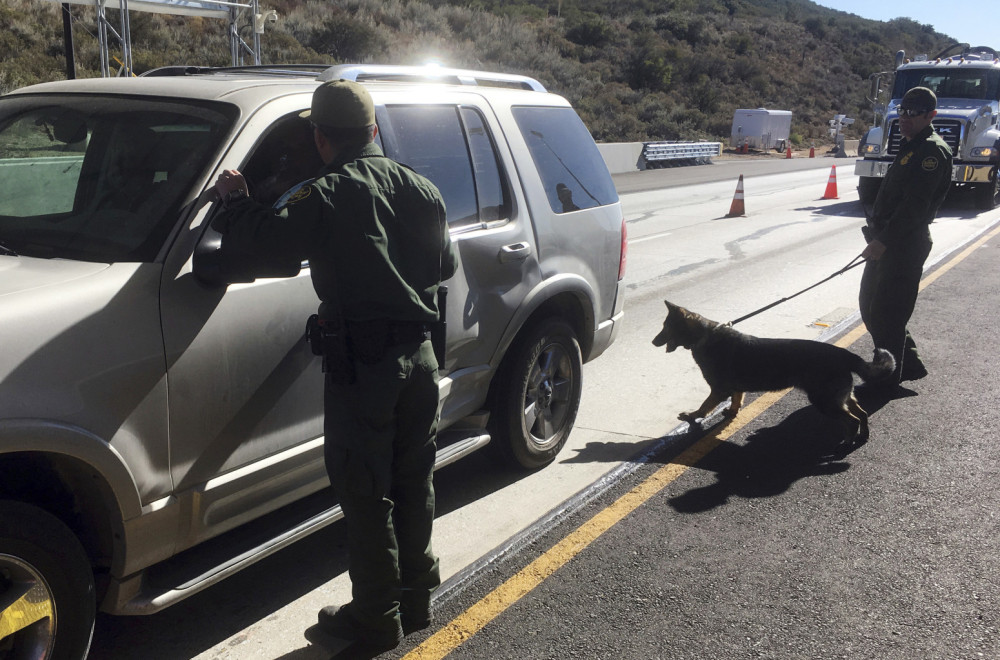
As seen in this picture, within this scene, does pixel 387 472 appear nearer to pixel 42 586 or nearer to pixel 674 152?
pixel 42 586

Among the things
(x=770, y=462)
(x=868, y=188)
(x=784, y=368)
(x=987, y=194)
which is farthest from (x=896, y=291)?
(x=987, y=194)

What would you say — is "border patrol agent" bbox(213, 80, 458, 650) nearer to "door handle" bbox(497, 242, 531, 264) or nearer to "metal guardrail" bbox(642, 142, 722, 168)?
"door handle" bbox(497, 242, 531, 264)

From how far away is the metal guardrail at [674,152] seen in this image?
31.1 meters

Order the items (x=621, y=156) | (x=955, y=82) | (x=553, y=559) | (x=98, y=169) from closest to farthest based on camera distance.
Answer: (x=98, y=169) < (x=553, y=559) < (x=955, y=82) < (x=621, y=156)

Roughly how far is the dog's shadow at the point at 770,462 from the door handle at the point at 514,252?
148cm

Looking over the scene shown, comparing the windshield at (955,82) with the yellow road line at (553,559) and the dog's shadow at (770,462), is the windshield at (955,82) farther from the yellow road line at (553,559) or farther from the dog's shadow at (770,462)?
the yellow road line at (553,559)

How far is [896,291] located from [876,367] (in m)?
1.20

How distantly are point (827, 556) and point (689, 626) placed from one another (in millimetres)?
950

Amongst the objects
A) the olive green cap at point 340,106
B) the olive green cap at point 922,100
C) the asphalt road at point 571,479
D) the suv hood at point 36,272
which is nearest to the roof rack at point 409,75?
the olive green cap at point 340,106

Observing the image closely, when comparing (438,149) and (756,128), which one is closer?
(438,149)

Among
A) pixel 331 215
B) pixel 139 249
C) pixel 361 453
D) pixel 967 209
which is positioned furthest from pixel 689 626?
pixel 967 209

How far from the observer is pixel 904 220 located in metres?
6.10

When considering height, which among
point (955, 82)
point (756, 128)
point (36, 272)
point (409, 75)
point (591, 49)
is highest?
point (591, 49)

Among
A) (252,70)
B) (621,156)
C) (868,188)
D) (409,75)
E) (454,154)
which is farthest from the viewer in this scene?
(621,156)
